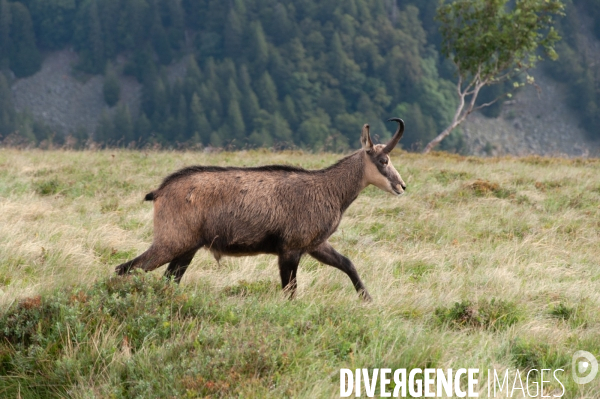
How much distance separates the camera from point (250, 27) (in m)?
132

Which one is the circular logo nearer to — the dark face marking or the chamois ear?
the dark face marking

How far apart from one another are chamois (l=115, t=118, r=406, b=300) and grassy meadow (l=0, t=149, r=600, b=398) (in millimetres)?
411

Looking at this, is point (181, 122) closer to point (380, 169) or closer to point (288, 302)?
point (380, 169)

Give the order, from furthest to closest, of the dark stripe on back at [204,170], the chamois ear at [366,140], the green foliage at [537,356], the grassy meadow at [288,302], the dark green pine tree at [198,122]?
the dark green pine tree at [198,122], the chamois ear at [366,140], the dark stripe on back at [204,170], the green foliage at [537,356], the grassy meadow at [288,302]

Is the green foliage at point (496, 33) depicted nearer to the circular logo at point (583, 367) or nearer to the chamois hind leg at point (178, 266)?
the chamois hind leg at point (178, 266)

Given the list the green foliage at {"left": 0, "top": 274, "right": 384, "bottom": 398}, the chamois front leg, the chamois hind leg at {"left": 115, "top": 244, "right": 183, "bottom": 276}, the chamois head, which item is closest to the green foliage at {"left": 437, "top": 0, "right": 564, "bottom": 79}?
the chamois head

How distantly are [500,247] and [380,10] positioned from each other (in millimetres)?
128243

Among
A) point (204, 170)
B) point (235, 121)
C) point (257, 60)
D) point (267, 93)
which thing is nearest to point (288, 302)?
point (204, 170)

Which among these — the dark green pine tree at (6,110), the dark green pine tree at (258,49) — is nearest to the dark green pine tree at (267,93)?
the dark green pine tree at (258,49)

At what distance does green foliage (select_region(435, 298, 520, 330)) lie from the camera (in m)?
7.21

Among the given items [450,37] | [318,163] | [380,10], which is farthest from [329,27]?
[318,163]

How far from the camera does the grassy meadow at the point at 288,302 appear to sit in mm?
5645

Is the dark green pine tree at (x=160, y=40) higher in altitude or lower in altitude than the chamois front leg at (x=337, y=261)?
lower

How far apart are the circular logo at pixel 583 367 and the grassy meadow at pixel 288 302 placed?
0.09 meters
